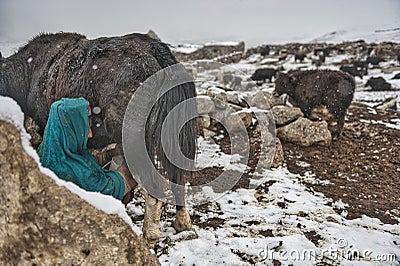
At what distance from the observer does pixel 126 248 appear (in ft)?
4.79

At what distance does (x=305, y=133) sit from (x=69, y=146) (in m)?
5.13

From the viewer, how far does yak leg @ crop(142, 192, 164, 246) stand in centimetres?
290

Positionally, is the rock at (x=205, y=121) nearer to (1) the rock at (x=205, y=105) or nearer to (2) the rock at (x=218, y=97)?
(1) the rock at (x=205, y=105)

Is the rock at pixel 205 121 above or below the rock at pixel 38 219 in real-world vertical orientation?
below

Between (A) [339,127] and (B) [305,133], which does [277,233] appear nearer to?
(B) [305,133]

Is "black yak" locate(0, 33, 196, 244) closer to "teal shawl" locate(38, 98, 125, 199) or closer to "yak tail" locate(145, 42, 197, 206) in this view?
"yak tail" locate(145, 42, 197, 206)

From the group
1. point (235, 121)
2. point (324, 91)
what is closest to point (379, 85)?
point (324, 91)

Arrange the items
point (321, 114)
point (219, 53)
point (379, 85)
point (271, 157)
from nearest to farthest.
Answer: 1. point (271, 157)
2. point (321, 114)
3. point (379, 85)
4. point (219, 53)

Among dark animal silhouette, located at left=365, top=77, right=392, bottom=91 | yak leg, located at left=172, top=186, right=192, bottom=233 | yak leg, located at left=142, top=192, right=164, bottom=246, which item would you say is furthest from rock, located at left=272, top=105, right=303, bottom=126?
dark animal silhouette, located at left=365, top=77, right=392, bottom=91

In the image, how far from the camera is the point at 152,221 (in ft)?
9.62

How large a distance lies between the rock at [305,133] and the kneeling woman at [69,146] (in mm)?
4854

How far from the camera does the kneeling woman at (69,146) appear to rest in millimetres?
1706

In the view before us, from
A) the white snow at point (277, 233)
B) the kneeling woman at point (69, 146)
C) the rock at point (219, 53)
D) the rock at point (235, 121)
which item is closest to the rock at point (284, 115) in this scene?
the rock at point (235, 121)

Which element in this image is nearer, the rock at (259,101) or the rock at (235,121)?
the rock at (235,121)
